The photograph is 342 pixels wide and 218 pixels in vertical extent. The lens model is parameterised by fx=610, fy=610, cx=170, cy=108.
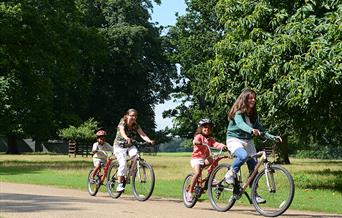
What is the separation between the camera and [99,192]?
14523 mm

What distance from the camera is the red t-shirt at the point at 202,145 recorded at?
1081 centimetres

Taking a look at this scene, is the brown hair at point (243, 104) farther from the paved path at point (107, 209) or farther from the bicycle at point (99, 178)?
the bicycle at point (99, 178)

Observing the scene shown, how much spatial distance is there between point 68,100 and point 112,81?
21.6 ft

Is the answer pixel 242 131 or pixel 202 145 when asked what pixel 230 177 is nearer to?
pixel 242 131

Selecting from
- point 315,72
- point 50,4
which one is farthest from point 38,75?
point 315,72

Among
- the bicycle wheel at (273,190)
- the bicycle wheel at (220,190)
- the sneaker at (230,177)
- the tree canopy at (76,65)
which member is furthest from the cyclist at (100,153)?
the tree canopy at (76,65)

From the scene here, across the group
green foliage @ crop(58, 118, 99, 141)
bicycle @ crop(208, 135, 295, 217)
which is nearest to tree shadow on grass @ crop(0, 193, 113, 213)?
bicycle @ crop(208, 135, 295, 217)

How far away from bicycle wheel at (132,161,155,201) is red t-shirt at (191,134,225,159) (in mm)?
1344

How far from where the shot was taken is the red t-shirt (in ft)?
35.5

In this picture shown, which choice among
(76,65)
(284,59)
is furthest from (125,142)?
(76,65)

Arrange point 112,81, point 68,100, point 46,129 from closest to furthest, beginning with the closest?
point 46,129, point 68,100, point 112,81

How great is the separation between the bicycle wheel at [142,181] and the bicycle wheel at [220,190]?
180 cm

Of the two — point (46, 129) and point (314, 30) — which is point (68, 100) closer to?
point (46, 129)

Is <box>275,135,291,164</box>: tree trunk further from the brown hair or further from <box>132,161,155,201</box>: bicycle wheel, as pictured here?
the brown hair
